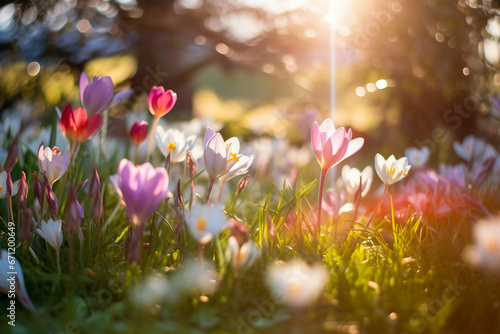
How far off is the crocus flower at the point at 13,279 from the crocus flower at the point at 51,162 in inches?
11.5

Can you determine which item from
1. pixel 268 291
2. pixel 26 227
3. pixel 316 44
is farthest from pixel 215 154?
pixel 316 44

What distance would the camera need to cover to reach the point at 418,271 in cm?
119

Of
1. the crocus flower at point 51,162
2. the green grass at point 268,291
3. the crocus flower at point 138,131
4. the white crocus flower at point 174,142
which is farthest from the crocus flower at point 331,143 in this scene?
the crocus flower at point 51,162

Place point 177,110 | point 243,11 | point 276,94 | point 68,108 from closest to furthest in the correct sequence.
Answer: point 68,108, point 243,11, point 276,94, point 177,110

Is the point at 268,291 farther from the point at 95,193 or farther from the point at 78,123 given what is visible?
the point at 78,123

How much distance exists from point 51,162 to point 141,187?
1.25 ft

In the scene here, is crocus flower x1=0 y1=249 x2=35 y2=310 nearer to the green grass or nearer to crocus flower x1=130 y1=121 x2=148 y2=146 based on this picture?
the green grass

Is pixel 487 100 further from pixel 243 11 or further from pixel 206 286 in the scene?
pixel 206 286

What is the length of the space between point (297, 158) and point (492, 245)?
1.88 metres

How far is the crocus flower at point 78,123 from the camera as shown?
1.16 m

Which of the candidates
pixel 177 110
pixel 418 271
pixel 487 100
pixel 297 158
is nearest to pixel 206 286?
pixel 418 271

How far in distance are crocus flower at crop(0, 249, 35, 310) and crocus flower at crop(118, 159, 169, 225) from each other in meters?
0.27

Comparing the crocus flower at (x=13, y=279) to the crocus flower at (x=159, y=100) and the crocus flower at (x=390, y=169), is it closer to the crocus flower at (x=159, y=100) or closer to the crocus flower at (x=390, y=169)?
the crocus flower at (x=159, y=100)

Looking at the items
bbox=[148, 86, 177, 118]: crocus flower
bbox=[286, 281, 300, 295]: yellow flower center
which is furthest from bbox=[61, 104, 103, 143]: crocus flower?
bbox=[286, 281, 300, 295]: yellow flower center
